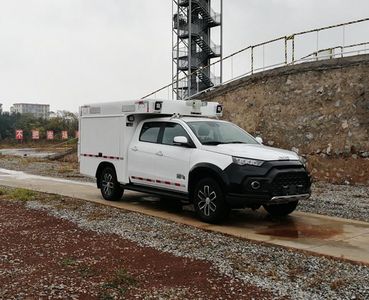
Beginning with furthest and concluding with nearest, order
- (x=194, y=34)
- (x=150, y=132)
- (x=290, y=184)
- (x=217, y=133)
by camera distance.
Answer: (x=194, y=34), (x=150, y=132), (x=217, y=133), (x=290, y=184)

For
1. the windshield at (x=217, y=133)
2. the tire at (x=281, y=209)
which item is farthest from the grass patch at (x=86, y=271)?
the tire at (x=281, y=209)

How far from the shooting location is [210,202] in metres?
8.91

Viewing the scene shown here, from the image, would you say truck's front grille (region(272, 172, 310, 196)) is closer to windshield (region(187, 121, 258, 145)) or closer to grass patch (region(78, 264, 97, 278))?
windshield (region(187, 121, 258, 145))

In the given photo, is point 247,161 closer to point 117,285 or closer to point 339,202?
point 117,285

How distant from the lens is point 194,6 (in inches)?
1775

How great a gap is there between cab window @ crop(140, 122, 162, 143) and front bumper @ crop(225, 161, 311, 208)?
2574 mm

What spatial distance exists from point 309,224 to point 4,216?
6.05 m

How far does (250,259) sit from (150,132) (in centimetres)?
500

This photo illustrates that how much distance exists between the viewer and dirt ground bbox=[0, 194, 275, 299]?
5117 mm

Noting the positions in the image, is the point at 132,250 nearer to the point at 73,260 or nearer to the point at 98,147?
the point at 73,260

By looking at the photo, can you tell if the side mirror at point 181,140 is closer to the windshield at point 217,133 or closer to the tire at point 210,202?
the windshield at point 217,133

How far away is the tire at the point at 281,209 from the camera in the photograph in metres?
9.80

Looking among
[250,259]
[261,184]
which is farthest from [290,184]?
[250,259]

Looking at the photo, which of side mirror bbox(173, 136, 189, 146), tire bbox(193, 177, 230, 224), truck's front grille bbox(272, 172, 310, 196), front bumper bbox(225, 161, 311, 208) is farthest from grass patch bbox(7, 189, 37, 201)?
truck's front grille bbox(272, 172, 310, 196)
